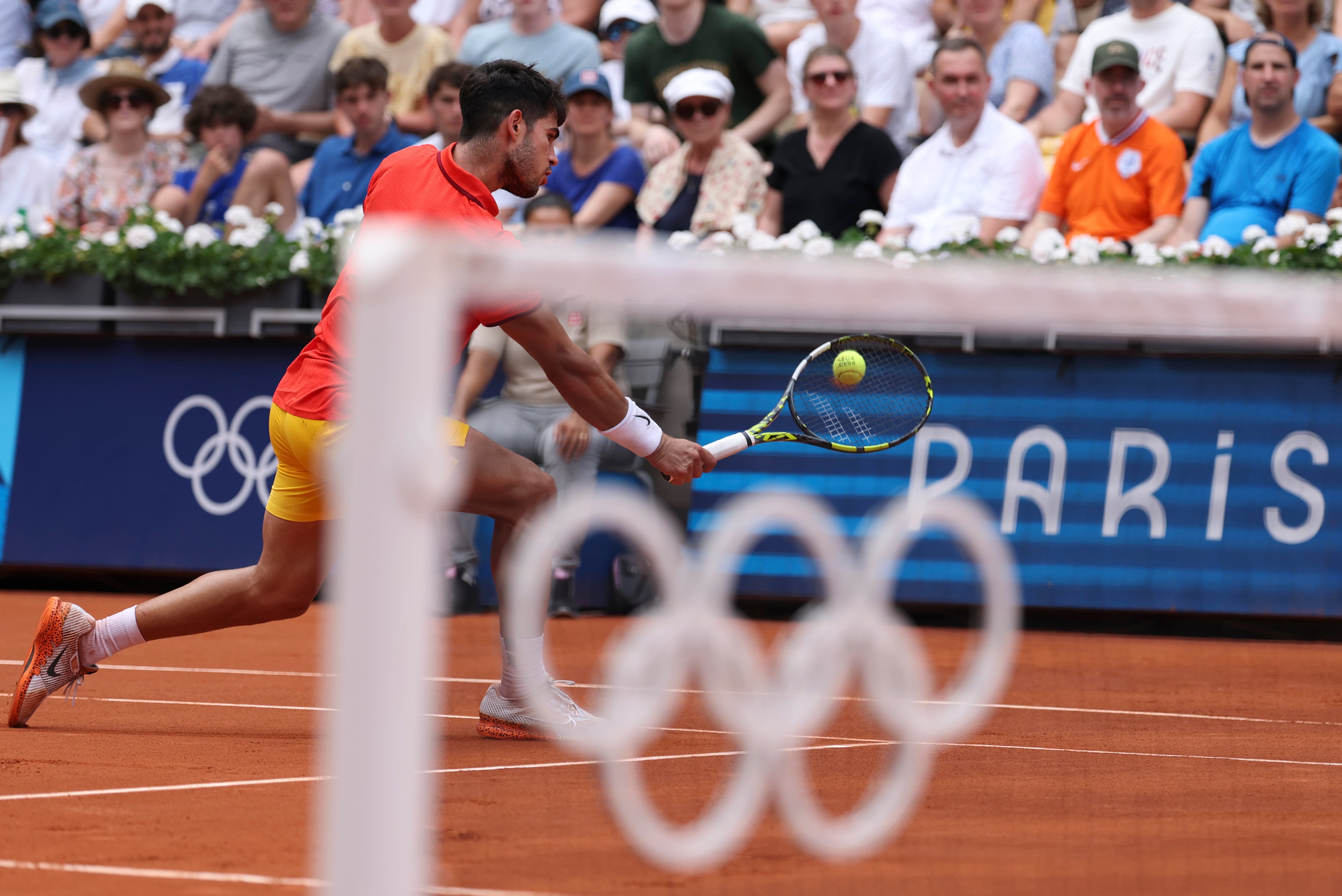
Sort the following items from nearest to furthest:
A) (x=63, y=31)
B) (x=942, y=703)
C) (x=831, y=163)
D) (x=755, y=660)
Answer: (x=755, y=660) → (x=942, y=703) → (x=831, y=163) → (x=63, y=31)

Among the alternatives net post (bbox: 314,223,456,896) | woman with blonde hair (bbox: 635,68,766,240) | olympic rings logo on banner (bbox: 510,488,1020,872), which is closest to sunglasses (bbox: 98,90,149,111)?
woman with blonde hair (bbox: 635,68,766,240)

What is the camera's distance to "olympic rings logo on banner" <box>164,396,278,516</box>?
7.84 meters

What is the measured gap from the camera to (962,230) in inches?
282

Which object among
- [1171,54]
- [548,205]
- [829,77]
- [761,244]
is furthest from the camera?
[1171,54]

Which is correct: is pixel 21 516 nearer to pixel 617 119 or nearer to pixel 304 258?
pixel 304 258

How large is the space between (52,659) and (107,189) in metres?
5.42

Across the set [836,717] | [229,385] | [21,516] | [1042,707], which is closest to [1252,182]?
[1042,707]

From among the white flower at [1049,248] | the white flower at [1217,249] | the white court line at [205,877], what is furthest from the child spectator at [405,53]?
the white court line at [205,877]

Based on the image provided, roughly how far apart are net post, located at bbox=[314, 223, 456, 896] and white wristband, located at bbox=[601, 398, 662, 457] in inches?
87.3

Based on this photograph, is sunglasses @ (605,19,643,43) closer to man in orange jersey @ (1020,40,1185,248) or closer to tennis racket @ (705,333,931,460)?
man in orange jersey @ (1020,40,1185,248)

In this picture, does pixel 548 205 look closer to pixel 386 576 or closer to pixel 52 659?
pixel 52 659

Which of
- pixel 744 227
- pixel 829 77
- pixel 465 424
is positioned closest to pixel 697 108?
pixel 829 77

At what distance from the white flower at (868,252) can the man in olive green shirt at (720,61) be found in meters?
2.08

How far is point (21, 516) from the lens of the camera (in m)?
8.23
